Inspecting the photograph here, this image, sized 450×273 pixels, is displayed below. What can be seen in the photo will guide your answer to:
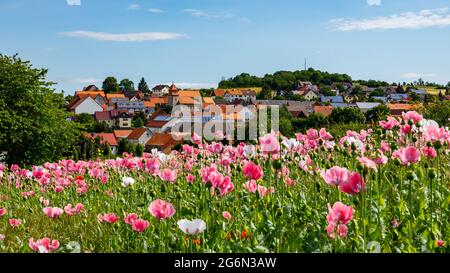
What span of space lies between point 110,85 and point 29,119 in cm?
13837

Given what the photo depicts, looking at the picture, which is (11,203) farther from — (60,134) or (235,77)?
(235,77)

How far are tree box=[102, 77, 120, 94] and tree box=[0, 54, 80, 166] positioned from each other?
133 metres

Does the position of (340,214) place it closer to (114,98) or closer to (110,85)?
(114,98)

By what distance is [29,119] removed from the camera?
2819cm

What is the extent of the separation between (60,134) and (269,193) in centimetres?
2802

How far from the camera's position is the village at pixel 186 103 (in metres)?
97.0

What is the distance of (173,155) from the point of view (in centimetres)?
829

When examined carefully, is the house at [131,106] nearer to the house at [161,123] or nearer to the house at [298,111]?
the house at [161,123]

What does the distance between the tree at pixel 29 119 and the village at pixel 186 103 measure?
157 ft

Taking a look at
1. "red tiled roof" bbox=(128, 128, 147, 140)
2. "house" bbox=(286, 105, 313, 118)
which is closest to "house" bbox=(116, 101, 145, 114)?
"house" bbox=(286, 105, 313, 118)

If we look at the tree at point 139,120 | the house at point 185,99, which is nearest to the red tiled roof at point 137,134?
the house at point 185,99

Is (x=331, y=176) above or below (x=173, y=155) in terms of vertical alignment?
above
